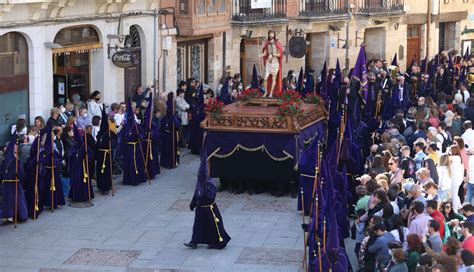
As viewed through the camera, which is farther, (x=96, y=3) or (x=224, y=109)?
(x=96, y=3)

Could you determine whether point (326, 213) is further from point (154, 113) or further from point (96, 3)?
point (96, 3)

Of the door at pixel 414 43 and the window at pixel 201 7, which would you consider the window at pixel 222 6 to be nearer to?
the window at pixel 201 7

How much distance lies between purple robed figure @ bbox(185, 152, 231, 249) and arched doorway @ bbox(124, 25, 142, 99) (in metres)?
10.9

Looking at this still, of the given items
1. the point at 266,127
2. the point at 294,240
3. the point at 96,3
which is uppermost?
the point at 96,3

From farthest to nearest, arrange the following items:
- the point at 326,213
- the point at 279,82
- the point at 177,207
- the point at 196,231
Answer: the point at 279,82
the point at 177,207
the point at 196,231
the point at 326,213

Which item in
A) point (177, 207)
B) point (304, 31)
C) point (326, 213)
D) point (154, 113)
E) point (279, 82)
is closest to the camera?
point (326, 213)

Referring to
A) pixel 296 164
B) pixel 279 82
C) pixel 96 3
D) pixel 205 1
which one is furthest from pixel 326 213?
pixel 205 1

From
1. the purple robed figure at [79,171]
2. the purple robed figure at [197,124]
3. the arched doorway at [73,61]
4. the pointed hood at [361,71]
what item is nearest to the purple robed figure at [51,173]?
the purple robed figure at [79,171]

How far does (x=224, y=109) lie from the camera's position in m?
24.5

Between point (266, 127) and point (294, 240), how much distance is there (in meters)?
3.72

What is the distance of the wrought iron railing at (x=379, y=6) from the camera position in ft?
135

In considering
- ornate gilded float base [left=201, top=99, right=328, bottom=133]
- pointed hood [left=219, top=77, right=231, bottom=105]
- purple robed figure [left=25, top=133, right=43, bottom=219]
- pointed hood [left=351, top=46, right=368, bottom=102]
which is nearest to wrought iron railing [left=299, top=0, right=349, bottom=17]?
pointed hood [left=219, top=77, right=231, bottom=105]

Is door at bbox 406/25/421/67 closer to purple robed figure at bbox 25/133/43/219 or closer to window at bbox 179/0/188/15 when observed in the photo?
window at bbox 179/0/188/15

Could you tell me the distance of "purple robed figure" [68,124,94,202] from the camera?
2323 cm
